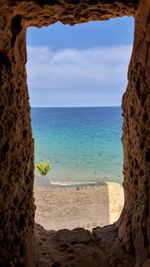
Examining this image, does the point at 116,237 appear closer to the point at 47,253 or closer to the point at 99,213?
the point at 47,253

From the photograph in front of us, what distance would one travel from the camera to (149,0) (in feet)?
8.68

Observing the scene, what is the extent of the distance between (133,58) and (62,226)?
5.94 m

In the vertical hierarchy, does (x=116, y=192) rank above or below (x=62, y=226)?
above

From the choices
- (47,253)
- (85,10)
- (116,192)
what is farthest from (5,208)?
(116,192)

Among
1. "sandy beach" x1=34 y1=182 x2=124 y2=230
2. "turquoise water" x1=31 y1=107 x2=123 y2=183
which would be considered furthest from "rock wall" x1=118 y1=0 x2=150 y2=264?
"turquoise water" x1=31 y1=107 x2=123 y2=183

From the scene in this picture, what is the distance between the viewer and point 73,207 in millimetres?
8812

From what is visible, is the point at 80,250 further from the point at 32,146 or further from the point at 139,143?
the point at 139,143

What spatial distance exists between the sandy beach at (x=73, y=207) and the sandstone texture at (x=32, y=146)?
474 cm

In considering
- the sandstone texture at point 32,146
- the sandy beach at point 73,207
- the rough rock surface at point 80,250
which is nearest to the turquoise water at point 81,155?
the sandy beach at point 73,207

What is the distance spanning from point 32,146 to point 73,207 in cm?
534

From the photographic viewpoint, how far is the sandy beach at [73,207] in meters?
8.70

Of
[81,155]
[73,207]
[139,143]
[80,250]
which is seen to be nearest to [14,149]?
[139,143]

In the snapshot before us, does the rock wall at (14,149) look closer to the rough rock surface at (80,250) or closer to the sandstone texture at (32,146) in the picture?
the sandstone texture at (32,146)

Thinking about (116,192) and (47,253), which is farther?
(116,192)
